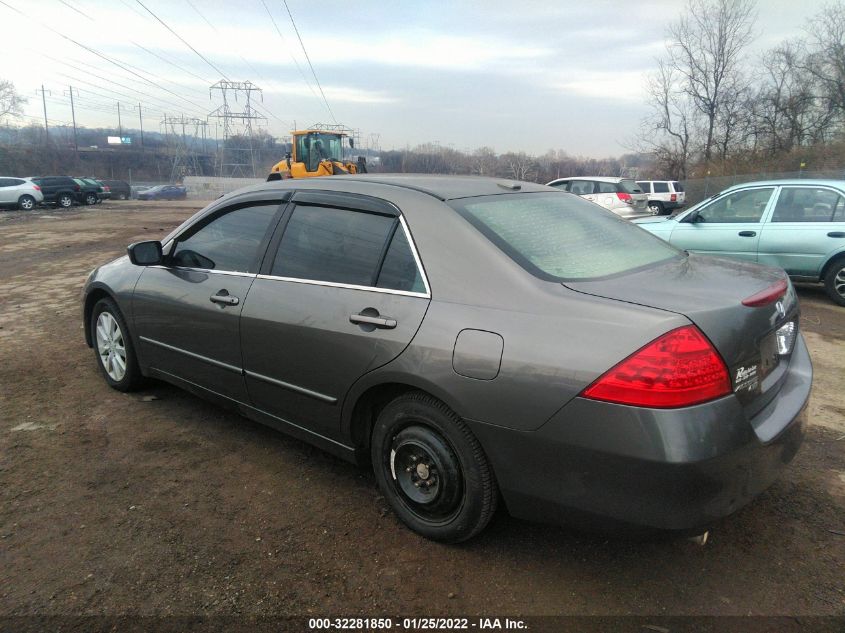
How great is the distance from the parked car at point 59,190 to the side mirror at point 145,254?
106 ft

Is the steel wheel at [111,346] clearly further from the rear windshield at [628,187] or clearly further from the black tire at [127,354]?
the rear windshield at [628,187]

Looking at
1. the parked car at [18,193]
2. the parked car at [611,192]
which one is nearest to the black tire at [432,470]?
the parked car at [611,192]

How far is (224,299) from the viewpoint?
10.8ft

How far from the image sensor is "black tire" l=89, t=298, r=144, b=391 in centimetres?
415

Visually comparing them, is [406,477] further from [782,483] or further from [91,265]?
[91,265]

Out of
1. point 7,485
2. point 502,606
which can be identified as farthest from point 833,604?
point 7,485

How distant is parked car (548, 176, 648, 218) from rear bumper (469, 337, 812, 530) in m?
13.6

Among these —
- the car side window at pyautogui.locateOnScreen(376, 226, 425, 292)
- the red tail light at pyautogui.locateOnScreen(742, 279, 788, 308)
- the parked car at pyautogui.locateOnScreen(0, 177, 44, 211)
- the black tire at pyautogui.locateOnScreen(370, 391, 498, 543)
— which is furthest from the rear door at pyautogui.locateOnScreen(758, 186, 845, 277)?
the parked car at pyautogui.locateOnScreen(0, 177, 44, 211)

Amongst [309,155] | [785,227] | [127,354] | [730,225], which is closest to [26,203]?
[309,155]

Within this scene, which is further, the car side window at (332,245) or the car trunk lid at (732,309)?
the car side window at (332,245)

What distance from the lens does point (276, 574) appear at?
239 cm

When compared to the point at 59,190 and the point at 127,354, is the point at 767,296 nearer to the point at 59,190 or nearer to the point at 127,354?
the point at 127,354

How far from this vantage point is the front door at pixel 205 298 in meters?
3.30

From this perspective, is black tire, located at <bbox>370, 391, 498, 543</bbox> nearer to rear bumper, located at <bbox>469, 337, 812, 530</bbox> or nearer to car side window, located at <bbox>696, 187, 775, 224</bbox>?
rear bumper, located at <bbox>469, 337, 812, 530</bbox>
